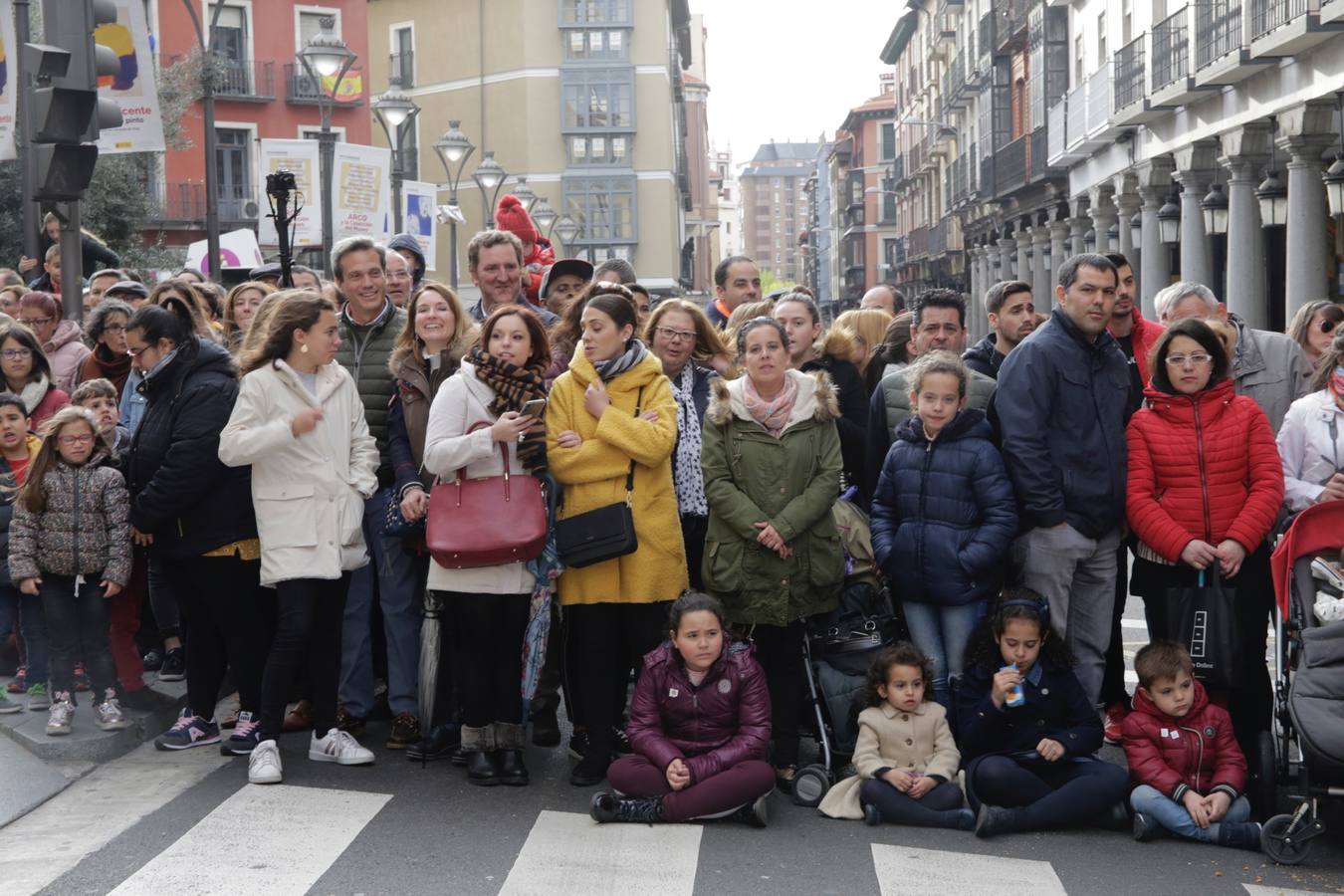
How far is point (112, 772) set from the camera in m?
6.82

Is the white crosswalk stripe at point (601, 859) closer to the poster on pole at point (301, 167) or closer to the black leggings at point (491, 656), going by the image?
the black leggings at point (491, 656)

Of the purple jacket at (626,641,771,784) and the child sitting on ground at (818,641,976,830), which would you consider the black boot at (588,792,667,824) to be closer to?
the purple jacket at (626,641,771,784)

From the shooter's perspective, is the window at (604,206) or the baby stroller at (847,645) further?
the window at (604,206)

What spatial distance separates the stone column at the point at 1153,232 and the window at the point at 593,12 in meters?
33.9

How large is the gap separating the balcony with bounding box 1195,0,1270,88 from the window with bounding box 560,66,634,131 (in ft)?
124

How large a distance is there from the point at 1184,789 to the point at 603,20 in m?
57.6

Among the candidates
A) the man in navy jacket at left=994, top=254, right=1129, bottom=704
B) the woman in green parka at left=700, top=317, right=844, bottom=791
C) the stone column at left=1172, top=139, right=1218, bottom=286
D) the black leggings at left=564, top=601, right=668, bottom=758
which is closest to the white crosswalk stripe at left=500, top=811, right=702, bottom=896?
the black leggings at left=564, top=601, right=668, bottom=758

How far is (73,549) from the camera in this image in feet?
23.6

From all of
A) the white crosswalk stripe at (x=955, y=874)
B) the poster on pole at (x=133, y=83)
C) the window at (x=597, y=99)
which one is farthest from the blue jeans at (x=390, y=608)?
the window at (x=597, y=99)

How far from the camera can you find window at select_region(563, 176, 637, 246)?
60906mm

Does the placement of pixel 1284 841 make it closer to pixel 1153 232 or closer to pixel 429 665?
pixel 429 665

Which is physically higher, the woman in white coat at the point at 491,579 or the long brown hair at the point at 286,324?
the long brown hair at the point at 286,324

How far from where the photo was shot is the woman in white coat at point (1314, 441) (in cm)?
684

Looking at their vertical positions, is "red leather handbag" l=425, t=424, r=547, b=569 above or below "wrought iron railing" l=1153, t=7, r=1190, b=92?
below
